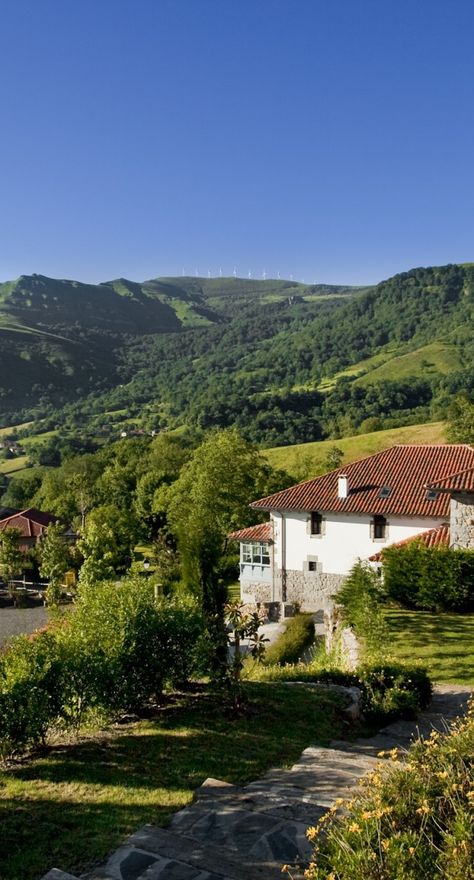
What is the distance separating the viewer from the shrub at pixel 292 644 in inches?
827

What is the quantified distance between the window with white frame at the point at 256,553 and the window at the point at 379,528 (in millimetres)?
5830

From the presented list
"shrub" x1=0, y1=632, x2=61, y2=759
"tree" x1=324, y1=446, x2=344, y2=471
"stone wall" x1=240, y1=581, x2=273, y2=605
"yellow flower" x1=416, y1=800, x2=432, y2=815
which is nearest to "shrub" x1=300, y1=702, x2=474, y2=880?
"yellow flower" x1=416, y1=800, x2=432, y2=815

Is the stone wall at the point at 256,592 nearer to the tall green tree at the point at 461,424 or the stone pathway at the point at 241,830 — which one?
the stone pathway at the point at 241,830

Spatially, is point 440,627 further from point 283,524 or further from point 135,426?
point 135,426

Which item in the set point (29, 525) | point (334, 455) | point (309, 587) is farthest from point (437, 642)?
point (334, 455)

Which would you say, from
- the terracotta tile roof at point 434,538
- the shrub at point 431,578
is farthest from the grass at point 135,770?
the terracotta tile roof at point 434,538

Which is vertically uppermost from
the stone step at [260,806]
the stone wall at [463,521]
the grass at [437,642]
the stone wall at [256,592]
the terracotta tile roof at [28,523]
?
the stone wall at [463,521]

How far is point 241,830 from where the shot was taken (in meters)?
7.09

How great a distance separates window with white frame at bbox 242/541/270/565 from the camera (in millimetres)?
34875

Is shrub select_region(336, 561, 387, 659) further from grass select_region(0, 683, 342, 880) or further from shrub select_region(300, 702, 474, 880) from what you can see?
shrub select_region(300, 702, 474, 880)

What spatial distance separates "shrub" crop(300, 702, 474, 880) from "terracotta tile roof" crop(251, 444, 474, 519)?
25.5 metres

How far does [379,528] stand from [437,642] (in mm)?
13029

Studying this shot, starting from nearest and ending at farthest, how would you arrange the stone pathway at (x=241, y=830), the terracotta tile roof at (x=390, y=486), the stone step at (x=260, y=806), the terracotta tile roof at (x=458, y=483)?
the stone pathway at (x=241, y=830), the stone step at (x=260, y=806), the terracotta tile roof at (x=458, y=483), the terracotta tile roof at (x=390, y=486)

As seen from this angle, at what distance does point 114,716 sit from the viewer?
11.3 meters
